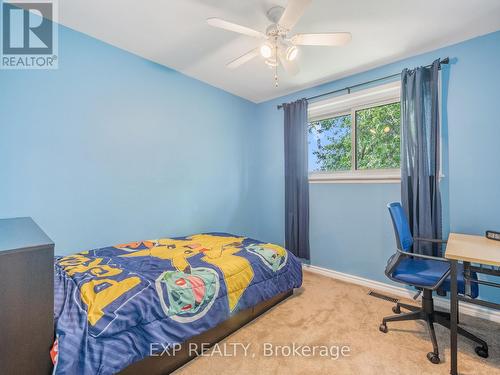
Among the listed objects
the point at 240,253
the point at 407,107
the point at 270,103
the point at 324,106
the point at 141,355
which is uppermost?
the point at 270,103

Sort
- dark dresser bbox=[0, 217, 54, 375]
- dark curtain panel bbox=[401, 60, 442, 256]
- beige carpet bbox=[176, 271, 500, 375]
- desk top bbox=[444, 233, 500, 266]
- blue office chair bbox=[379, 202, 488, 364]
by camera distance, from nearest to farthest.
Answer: dark dresser bbox=[0, 217, 54, 375], desk top bbox=[444, 233, 500, 266], beige carpet bbox=[176, 271, 500, 375], blue office chair bbox=[379, 202, 488, 364], dark curtain panel bbox=[401, 60, 442, 256]

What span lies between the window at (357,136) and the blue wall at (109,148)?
1373mm

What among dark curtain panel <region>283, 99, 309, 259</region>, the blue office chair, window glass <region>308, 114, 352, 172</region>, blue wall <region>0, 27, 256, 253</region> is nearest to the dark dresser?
blue wall <region>0, 27, 256, 253</region>

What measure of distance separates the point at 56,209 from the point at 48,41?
4.74 ft

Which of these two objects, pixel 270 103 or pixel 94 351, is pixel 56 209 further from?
pixel 270 103

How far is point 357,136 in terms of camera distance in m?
3.04

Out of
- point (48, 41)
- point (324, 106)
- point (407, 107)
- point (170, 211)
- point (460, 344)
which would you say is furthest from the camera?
point (324, 106)

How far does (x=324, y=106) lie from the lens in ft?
10.5

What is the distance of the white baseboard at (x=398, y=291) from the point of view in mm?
2080

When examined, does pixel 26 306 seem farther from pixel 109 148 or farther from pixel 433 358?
pixel 433 358

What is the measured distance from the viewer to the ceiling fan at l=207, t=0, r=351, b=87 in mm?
1538

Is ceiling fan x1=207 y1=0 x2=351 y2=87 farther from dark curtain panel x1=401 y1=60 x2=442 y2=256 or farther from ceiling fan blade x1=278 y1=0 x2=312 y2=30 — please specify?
dark curtain panel x1=401 y1=60 x2=442 y2=256

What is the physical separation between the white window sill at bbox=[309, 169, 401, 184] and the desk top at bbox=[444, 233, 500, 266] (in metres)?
0.86

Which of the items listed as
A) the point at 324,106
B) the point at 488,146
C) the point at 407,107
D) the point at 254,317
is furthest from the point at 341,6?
the point at 254,317
